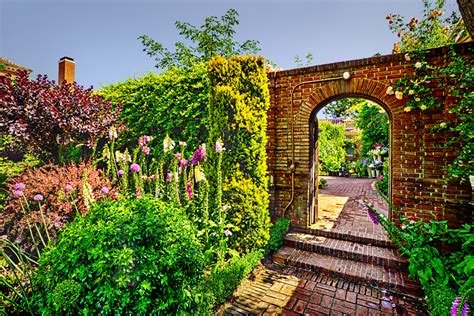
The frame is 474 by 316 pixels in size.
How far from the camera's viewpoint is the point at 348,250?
381cm

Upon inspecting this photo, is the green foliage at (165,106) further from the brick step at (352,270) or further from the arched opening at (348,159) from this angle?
the brick step at (352,270)

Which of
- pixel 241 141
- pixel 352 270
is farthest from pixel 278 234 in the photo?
pixel 241 141

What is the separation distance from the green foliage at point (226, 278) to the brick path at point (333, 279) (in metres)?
0.17

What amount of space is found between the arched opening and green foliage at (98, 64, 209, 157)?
2.55 meters

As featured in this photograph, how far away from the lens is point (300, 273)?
140 inches

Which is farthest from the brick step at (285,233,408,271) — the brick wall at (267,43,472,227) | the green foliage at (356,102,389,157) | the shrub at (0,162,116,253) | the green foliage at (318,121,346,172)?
the green foliage at (318,121,346,172)

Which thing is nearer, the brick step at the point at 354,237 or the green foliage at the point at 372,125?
the brick step at the point at 354,237

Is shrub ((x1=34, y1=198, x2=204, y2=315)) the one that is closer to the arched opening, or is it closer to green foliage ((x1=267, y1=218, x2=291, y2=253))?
green foliage ((x1=267, y1=218, x2=291, y2=253))

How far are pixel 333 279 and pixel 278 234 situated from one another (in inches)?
45.8

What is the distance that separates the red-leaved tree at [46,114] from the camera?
4.33 metres

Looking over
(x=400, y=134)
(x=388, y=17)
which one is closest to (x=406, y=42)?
(x=388, y=17)

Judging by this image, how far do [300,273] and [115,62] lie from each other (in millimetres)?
8354

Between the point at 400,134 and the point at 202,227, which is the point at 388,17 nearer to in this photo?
the point at 400,134

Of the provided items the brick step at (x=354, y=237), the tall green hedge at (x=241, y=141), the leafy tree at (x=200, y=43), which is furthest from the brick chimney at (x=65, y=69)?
the brick step at (x=354, y=237)
